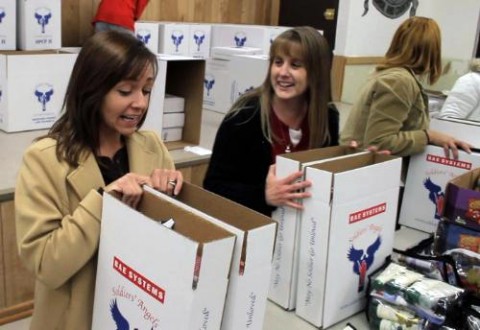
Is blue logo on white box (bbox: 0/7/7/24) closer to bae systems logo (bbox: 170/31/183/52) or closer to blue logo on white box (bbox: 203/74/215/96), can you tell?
bae systems logo (bbox: 170/31/183/52)

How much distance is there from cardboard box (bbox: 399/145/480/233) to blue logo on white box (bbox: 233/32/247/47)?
2.07 metres

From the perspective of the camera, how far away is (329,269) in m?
1.05

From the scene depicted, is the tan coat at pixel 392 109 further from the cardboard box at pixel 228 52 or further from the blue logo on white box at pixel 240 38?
the blue logo on white box at pixel 240 38

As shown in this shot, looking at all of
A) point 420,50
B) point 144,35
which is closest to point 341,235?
point 420,50

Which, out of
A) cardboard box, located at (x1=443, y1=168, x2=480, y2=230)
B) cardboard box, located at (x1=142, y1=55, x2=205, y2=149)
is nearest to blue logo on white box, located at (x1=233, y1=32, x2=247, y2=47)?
cardboard box, located at (x1=142, y1=55, x2=205, y2=149)

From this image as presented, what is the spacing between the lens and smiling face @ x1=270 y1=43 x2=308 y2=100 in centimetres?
137

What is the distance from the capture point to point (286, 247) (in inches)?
43.4

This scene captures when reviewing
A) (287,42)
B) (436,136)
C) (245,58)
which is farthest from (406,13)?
(287,42)

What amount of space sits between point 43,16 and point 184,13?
1.64 meters

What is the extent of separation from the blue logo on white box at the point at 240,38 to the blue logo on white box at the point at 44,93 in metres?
1.37

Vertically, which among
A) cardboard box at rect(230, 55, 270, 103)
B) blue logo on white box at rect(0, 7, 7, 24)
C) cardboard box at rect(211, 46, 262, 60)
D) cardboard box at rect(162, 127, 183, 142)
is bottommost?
cardboard box at rect(162, 127, 183, 142)

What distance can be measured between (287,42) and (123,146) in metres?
0.51

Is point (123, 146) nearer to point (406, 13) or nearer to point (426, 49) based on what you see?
point (426, 49)

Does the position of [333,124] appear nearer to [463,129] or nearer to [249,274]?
[463,129]
